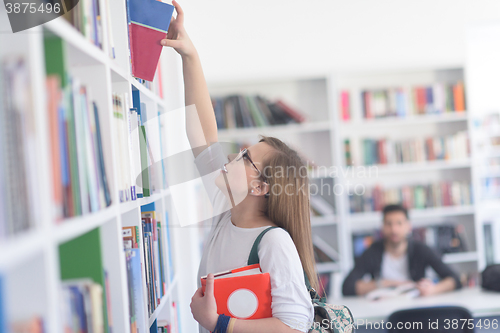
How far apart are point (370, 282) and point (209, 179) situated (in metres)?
1.81

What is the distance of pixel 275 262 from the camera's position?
3.81ft

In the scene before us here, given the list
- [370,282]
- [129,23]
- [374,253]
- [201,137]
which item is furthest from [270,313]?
[374,253]

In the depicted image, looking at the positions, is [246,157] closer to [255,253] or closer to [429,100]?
[255,253]

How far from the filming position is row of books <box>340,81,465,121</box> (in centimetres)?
354

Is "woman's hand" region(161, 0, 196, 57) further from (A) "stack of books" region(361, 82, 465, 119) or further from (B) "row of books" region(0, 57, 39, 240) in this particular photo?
(A) "stack of books" region(361, 82, 465, 119)

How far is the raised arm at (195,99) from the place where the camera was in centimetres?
134

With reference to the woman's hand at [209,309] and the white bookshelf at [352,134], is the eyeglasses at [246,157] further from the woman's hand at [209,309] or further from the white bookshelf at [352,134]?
the white bookshelf at [352,134]

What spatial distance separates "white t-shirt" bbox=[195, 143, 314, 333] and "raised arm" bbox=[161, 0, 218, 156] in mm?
319

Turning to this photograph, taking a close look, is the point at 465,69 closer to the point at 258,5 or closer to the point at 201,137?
the point at 258,5

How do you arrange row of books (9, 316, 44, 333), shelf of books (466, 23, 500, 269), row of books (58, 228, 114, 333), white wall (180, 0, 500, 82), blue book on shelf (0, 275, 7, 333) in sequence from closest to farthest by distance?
blue book on shelf (0, 275, 7, 333), row of books (9, 316, 44, 333), row of books (58, 228, 114, 333), white wall (180, 0, 500, 82), shelf of books (466, 23, 500, 269)

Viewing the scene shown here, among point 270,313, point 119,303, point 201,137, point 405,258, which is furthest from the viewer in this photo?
point 405,258

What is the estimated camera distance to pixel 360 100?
3588mm

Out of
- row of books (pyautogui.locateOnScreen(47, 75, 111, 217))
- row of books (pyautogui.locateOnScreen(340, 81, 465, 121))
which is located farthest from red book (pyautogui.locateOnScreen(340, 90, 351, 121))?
row of books (pyautogui.locateOnScreen(47, 75, 111, 217))

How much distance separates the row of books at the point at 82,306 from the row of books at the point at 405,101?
119 inches
